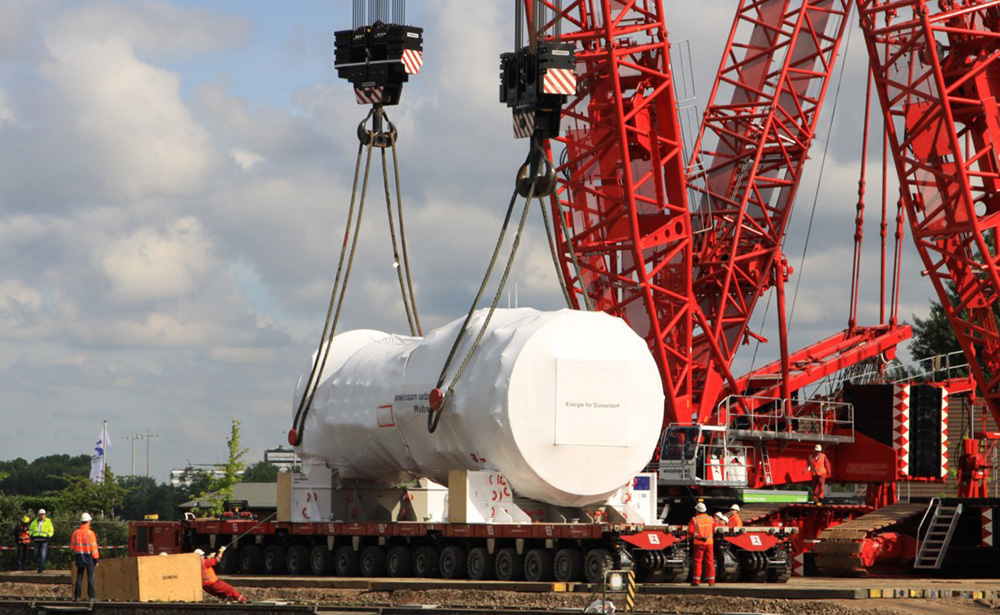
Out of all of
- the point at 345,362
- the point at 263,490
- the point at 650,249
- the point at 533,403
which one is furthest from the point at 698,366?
the point at 533,403

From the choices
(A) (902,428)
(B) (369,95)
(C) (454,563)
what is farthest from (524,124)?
(A) (902,428)

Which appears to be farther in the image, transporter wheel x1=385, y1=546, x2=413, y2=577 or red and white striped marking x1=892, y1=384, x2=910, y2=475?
red and white striped marking x1=892, y1=384, x2=910, y2=475

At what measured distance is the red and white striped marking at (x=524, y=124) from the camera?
86.5ft

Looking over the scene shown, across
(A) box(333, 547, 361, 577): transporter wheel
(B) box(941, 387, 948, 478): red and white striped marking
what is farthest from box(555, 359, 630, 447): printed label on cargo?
(B) box(941, 387, 948, 478): red and white striped marking

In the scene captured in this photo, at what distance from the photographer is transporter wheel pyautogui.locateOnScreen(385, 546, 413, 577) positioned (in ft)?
90.7

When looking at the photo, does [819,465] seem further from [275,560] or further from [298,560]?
[275,560]

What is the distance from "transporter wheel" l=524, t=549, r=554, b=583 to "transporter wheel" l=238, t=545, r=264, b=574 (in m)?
7.11

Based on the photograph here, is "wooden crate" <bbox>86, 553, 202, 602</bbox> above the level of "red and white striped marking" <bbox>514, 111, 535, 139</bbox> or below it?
below

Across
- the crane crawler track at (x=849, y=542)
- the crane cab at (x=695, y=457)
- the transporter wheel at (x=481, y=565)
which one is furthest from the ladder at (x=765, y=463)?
A: the transporter wheel at (x=481, y=565)

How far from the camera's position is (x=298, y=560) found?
29766mm

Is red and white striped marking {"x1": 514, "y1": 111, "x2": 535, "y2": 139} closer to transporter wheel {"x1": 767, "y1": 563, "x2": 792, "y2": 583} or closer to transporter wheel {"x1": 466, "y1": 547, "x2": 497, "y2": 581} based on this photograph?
transporter wheel {"x1": 466, "y1": 547, "x2": 497, "y2": 581}

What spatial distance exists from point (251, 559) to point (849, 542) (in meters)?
11.2

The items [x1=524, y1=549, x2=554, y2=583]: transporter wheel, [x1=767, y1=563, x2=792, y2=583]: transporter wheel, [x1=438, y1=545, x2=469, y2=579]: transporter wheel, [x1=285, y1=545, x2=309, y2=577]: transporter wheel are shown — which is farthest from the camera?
[x1=285, y1=545, x2=309, y2=577]: transporter wheel

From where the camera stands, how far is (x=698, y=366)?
44594 mm
